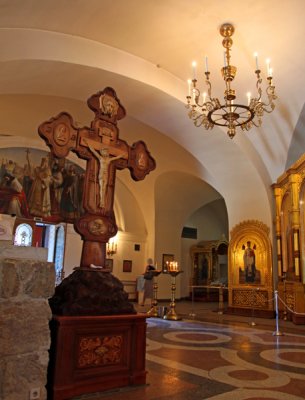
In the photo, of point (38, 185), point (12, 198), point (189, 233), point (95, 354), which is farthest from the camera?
point (189, 233)

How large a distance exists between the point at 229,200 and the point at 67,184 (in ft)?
19.5

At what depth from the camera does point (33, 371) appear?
2.41 metres

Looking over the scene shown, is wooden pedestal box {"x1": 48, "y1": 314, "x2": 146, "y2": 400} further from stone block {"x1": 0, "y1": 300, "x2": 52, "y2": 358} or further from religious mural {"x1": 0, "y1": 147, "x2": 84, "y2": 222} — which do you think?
religious mural {"x1": 0, "y1": 147, "x2": 84, "y2": 222}

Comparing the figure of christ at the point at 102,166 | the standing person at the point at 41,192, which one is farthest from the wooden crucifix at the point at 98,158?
the standing person at the point at 41,192

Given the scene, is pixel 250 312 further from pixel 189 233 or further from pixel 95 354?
pixel 189 233

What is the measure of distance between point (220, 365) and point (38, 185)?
32.8ft

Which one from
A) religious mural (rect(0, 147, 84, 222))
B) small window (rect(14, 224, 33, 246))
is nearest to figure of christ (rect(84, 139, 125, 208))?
religious mural (rect(0, 147, 84, 222))

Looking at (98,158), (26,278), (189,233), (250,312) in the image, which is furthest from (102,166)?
(189,233)

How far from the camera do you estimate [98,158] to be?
11.9 ft

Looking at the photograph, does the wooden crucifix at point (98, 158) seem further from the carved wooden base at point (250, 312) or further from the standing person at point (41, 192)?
the standing person at point (41, 192)

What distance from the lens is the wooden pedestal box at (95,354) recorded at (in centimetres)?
283

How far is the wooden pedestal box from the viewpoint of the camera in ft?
9.29

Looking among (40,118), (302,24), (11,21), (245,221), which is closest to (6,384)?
(11,21)

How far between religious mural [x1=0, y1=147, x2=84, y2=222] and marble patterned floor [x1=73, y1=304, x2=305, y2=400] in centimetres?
678
